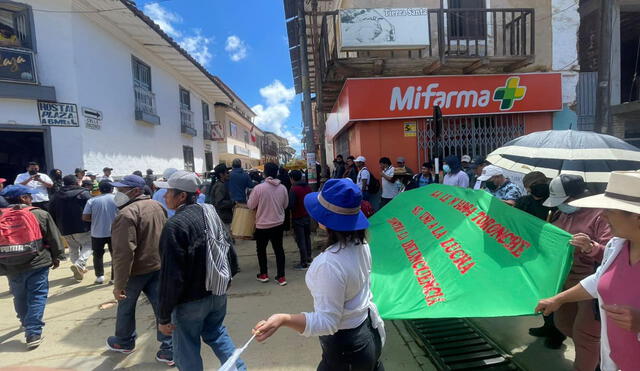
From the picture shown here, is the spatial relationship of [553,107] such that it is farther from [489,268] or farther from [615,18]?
[489,268]

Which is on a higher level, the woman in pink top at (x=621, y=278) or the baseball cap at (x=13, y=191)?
the baseball cap at (x=13, y=191)

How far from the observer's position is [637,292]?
1478 mm

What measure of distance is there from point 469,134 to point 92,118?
379 inches

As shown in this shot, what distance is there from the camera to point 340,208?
1.70 metres

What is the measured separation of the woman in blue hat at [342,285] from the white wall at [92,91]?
922cm

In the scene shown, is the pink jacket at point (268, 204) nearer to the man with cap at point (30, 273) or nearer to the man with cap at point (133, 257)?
the man with cap at point (133, 257)

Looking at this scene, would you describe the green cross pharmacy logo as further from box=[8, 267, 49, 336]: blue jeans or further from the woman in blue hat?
box=[8, 267, 49, 336]: blue jeans

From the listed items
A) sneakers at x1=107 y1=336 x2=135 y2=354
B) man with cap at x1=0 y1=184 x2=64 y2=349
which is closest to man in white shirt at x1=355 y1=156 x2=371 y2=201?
sneakers at x1=107 y1=336 x2=135 y2=354

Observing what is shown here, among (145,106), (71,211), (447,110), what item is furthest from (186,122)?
(447,110)

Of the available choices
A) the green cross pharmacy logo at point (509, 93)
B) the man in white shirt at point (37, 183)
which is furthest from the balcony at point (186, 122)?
the green cross pharmacy logo at point (509, 93)

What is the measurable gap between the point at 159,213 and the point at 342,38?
5.64 metres

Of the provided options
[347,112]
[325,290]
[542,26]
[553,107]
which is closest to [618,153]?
[325,290]

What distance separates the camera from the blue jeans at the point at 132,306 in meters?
3.13

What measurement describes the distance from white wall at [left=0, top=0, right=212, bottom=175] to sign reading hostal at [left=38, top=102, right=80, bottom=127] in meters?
0.13
